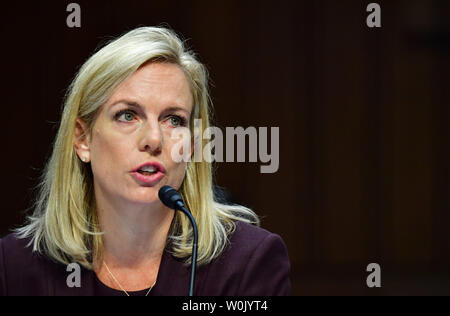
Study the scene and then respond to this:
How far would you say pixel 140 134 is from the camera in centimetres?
194

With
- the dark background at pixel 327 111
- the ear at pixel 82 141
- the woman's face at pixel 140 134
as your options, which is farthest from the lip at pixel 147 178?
the dark background at pixel 327 111

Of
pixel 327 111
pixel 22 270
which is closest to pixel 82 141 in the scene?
pixel 22 270

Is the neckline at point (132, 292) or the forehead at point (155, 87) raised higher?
the forehead at point (155, 87)

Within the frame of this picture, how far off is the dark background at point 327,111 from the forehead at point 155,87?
7.81ft

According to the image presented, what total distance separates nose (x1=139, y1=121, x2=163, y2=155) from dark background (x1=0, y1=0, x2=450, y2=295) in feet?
8.28

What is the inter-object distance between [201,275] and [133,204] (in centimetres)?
29

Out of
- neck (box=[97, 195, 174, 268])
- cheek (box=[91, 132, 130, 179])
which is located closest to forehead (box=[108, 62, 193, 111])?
cheek (box=[91, 132, 130, 179])

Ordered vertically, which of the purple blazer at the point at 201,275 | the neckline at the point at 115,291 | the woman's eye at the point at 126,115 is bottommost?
the neckline at the point at 115,291

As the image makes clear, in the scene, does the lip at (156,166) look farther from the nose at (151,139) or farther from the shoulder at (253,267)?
the shoulder at (253,267)

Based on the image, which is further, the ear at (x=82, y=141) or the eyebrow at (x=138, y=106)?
the ear at (x=82, y=141)

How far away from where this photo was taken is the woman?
6.47ft

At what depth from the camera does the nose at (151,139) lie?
1.90 m

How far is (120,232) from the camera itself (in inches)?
83.7

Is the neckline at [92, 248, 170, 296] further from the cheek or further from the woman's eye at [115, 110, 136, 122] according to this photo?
the woman's eye at [115, 110, 136, 122]
